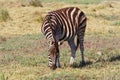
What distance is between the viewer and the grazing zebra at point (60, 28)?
1173 cm

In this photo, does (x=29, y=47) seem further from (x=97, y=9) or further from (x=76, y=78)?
(x=97, y=9)

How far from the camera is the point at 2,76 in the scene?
10.7 m

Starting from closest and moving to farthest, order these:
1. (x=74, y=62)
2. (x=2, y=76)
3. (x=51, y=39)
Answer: (x=2, y=76), (x=51, y=39), (x=74, y=62)

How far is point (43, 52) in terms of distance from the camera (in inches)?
623

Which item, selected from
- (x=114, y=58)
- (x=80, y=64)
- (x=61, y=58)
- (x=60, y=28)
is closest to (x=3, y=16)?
(x=61, y=58)

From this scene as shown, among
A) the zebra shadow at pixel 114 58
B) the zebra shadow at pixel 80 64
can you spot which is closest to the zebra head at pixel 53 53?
the zebra shadow at pixel 80 64

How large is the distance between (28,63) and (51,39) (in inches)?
79.6

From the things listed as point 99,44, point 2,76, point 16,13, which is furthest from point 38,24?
point 2,76

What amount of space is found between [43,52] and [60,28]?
11.5ft

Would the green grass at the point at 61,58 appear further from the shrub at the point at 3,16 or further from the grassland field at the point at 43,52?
the shrub at the point at 3,16

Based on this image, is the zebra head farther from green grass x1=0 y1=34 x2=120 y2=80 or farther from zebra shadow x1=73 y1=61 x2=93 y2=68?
zebra shadow x1=73 y1=61 x2=93 y2=68

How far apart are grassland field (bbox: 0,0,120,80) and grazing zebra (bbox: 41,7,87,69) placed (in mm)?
451

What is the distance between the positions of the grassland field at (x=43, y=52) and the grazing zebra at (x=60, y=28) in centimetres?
45

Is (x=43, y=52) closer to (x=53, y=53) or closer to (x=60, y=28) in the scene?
(x=60, y=28)
